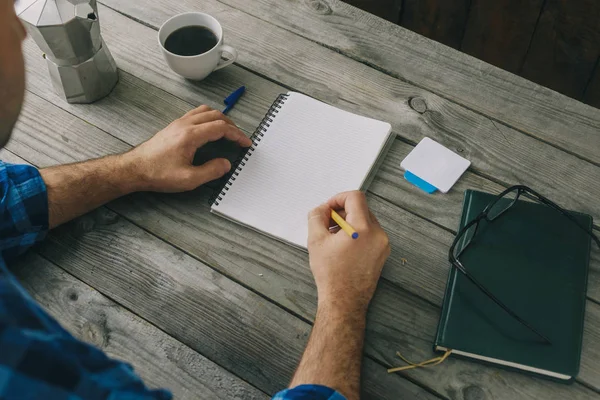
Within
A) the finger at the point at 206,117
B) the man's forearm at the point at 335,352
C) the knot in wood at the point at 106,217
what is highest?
the finger at the point at 206,117

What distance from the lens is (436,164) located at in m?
1.14

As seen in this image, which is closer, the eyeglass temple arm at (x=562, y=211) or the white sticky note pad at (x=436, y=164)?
the eyeglass temple arm at (x=562, y=211)

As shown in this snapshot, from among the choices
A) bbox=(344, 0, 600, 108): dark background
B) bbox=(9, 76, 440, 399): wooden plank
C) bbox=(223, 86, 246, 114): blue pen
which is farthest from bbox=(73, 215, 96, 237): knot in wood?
bbox=(344, 0, 600, 108): dark background

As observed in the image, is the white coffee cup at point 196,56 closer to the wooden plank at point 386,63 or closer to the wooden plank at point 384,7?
the wooden plank at point 386,63

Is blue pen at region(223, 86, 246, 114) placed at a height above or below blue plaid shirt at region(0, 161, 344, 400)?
below

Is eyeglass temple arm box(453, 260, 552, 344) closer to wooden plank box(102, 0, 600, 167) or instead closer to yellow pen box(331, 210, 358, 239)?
yellow pen box(331, 210, 358, 239)

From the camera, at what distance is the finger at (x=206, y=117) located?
3.80 feet

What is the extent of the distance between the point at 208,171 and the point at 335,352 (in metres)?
0.39

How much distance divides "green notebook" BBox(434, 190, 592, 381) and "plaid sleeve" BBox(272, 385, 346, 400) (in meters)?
0.18

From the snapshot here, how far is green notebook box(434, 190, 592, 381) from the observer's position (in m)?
0.92

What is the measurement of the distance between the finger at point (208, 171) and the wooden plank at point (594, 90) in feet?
4.80

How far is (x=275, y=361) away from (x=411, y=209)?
0.36 metres

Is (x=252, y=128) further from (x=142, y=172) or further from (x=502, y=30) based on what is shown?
(x=502, y=30)

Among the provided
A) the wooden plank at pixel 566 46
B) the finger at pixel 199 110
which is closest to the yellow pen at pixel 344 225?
the finger at pixel 199 110
